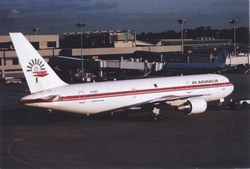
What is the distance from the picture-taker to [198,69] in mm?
112250

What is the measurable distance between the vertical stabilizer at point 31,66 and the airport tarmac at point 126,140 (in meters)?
4.14

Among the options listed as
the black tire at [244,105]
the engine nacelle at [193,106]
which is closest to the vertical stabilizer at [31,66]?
the engine nacelle at [193,106]

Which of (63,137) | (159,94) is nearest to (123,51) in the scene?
(159,94)

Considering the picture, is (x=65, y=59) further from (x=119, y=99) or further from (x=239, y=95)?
(x=119, y=99)

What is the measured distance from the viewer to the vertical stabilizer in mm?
38375

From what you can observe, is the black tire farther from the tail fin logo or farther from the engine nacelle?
the tail fin logo

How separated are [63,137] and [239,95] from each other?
34131mm

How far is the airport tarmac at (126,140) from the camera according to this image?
27406 mm

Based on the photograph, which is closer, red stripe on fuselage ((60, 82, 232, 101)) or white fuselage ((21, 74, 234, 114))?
white fuselage ((21, 74, 234, 114))

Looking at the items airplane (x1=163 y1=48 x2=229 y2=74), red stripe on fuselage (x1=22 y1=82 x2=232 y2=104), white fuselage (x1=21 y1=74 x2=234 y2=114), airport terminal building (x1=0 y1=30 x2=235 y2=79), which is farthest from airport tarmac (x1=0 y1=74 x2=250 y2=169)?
airport terminal building (x1=0 y1=30 x2=235 y2=79)

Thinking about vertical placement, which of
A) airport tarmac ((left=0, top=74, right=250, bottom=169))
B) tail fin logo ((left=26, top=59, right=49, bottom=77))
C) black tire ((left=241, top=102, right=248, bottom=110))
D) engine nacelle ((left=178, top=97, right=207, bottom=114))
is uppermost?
tail fin logo ((left=26, top=59, right=49, bottom=77))

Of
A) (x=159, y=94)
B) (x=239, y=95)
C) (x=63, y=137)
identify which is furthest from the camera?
(x=239, y=95)

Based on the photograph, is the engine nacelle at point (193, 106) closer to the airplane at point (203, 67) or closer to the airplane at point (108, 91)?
the airplane at point (108, 91)

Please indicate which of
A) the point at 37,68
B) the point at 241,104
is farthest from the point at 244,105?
the point at 37,68
